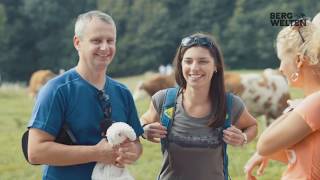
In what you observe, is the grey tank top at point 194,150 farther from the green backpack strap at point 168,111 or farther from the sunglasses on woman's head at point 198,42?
the sunglasses on woman's head at point 198,42

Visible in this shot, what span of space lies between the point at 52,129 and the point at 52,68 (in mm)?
45350

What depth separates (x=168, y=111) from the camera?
3172 mm

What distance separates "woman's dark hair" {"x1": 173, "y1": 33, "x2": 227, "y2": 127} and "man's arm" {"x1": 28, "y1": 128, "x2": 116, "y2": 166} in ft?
2.39

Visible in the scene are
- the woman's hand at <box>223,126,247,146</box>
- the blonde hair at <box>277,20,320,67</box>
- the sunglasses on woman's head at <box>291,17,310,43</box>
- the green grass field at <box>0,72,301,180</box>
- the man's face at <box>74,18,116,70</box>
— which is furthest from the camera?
the green grass field at <box>0,72,301,180</box>

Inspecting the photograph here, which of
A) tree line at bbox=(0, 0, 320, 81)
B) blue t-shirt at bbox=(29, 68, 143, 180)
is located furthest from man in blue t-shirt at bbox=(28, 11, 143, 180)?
tree line at bbox=(0, 0, 320, 81)

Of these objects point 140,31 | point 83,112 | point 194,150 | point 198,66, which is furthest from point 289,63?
point 140,31

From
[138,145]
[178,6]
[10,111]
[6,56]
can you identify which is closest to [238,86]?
[10,111]

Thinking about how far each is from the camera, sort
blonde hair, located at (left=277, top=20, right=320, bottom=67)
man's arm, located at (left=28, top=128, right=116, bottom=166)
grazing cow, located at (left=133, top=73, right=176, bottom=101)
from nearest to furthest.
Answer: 1. blonde hair, located at (left=277, top=20, right=320, bottom=67)
2. man's arm, located at (left=28, top=128, right=116, bottom=166)
3. grazing cow, located at (left=133, top=73, right=176, bottom=101)

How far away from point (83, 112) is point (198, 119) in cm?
72

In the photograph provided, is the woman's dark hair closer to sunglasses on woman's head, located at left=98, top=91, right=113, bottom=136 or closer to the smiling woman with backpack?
the smiling woman with backpack

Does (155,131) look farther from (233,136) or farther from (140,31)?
(140,31)

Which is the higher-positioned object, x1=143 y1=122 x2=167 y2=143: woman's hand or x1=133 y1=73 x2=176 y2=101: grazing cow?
x1=143 y1=122 x2=167 y2=143: woman's hand

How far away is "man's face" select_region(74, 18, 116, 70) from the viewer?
107 inches

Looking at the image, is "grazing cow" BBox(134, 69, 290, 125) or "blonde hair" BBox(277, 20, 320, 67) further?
"grazing cow" BBox(134, 69, 290, 125)
